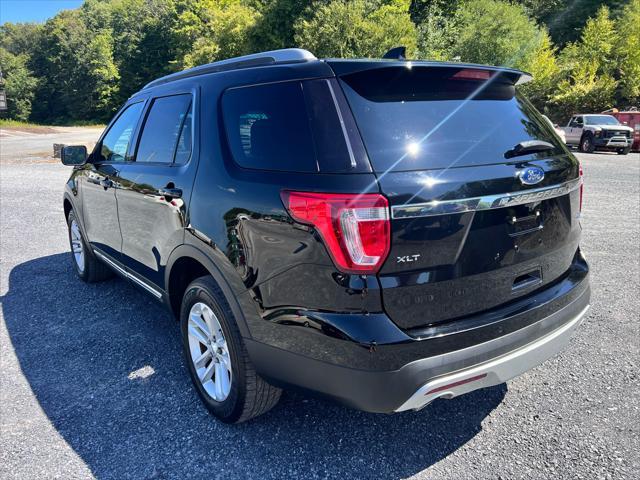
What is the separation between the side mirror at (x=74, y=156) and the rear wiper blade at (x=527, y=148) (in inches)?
151

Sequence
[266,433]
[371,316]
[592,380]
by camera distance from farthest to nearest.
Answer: [592,380]
[266,433]
[371,316]

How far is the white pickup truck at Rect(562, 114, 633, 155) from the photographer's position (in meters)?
19.5

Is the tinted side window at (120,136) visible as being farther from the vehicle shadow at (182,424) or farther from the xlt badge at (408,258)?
the xlt badge at (408,258)

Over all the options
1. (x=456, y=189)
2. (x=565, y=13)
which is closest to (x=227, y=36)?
(x=456, y=189)

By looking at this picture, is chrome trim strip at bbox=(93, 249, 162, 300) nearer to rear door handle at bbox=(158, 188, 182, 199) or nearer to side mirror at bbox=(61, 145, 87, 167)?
rear door handle at bbox=(158, 188, 182, 199)

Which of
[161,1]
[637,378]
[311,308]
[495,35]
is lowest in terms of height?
[637,378]

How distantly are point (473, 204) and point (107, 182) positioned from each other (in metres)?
3.03

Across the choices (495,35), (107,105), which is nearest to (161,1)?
(107,105)

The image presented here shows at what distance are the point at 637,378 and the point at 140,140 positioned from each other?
12.3 feet

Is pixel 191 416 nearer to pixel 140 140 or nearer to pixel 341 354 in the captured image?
pixel 341 354

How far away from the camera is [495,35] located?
31938mm

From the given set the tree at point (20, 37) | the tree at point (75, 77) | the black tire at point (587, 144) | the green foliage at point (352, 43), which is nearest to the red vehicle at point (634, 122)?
the black tire at point (587, 144)

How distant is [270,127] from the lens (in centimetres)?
231

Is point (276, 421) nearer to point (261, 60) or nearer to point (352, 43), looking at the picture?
point (261, 60)
